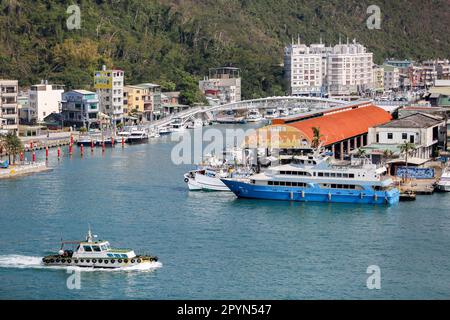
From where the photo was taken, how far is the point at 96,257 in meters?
19.0

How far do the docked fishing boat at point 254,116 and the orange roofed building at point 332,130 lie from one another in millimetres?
12726

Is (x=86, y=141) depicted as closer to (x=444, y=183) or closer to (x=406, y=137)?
(x=406, y=137)

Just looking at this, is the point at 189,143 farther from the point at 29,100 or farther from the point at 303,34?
the point at 303,34

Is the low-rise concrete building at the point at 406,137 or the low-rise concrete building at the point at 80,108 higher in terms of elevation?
the low-rise concrete building at the point at 80,108

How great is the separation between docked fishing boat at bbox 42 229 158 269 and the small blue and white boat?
8254mm

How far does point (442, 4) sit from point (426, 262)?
80.2 metres

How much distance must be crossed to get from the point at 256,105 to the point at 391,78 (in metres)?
18.0

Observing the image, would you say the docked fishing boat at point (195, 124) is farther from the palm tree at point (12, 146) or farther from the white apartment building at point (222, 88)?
the palm tree at point (12, 146)

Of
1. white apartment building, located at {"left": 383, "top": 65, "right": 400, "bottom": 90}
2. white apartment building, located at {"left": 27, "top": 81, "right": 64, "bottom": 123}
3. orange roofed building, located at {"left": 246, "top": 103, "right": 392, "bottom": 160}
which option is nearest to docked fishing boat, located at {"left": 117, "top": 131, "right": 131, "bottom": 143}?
white apartment building, located at {"left": 27, "top": 81, "right": 64, "bottom": 123}

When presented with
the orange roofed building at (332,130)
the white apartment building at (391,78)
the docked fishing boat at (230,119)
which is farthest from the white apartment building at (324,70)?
the orange roofed building at (332,130)

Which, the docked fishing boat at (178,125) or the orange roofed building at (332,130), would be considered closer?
the orange roofed building at (332,130)

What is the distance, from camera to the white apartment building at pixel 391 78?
2788 inches

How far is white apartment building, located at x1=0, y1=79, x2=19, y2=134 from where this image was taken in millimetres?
42344

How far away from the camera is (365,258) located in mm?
19641
